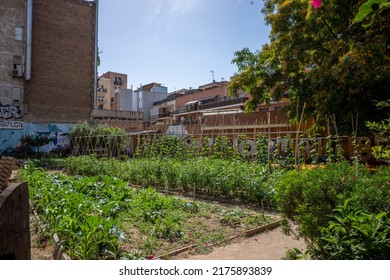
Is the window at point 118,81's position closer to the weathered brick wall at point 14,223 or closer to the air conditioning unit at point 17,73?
the air conditioning unit at point 17,73

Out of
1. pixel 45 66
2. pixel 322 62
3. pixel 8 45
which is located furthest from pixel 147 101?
pixel 322 62

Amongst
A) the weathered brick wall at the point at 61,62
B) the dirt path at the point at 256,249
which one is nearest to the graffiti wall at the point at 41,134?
the weathered brick wall at the point at 61,62

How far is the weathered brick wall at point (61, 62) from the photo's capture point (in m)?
23.3

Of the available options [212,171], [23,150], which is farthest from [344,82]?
[23,150]

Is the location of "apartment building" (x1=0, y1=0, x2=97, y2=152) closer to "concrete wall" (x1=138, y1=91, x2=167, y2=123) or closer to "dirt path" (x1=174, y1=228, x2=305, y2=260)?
"dirt path" (x1=174, y1=228, x2=305, y2=260)

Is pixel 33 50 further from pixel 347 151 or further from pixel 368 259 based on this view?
pixel 368 259

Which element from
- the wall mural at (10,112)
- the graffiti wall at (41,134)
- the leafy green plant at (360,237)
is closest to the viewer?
the leafy green plant at (360,237)

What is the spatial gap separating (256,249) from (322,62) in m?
7.81

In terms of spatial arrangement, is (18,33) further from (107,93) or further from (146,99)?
(107,93)

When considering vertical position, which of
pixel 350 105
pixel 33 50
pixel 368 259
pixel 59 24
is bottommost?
pixel 368 259

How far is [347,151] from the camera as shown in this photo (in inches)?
443

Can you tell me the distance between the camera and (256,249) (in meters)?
4.27

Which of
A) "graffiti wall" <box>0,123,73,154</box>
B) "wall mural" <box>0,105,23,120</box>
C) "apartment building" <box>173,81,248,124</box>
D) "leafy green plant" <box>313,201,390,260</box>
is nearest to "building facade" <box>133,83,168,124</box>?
"apartment building" <box>173,81,248,124</box>

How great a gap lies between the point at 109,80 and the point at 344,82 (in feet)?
171
